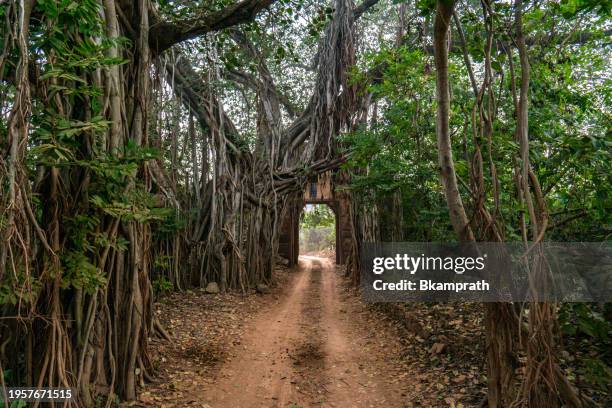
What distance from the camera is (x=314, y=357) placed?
383cm

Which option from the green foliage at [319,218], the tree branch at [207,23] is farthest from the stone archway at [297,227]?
the tree branch at [207,23]

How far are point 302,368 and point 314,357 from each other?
0.31 meters

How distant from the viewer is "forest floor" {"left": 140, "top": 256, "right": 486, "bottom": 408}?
2.91m

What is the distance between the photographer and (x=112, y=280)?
2.72 m

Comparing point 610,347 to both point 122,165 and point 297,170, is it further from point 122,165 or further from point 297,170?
point 297,170

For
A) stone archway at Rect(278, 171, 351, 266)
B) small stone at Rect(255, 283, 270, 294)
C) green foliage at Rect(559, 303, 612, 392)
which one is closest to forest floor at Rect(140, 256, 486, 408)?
green foliage at Rect(559, 303, 612, 392)

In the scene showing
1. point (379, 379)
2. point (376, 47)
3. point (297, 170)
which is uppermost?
point (376, 47)

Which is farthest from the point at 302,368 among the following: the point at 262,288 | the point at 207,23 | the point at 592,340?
the point at 262,288

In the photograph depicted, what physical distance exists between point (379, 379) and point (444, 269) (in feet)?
5.04

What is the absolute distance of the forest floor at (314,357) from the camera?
9.56 ft

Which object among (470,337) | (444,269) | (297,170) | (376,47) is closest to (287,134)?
(297,170)

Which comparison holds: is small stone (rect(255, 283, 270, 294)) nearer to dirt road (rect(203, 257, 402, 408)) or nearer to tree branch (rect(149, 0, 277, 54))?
dirt road (rect(203, 257, 402, 408))

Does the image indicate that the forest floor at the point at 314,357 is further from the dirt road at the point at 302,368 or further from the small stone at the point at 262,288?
the small stone at the point at 262,288

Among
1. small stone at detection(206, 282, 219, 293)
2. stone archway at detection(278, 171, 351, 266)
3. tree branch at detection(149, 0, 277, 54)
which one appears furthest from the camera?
stone archway at detection(278, 171, 351, 266)
